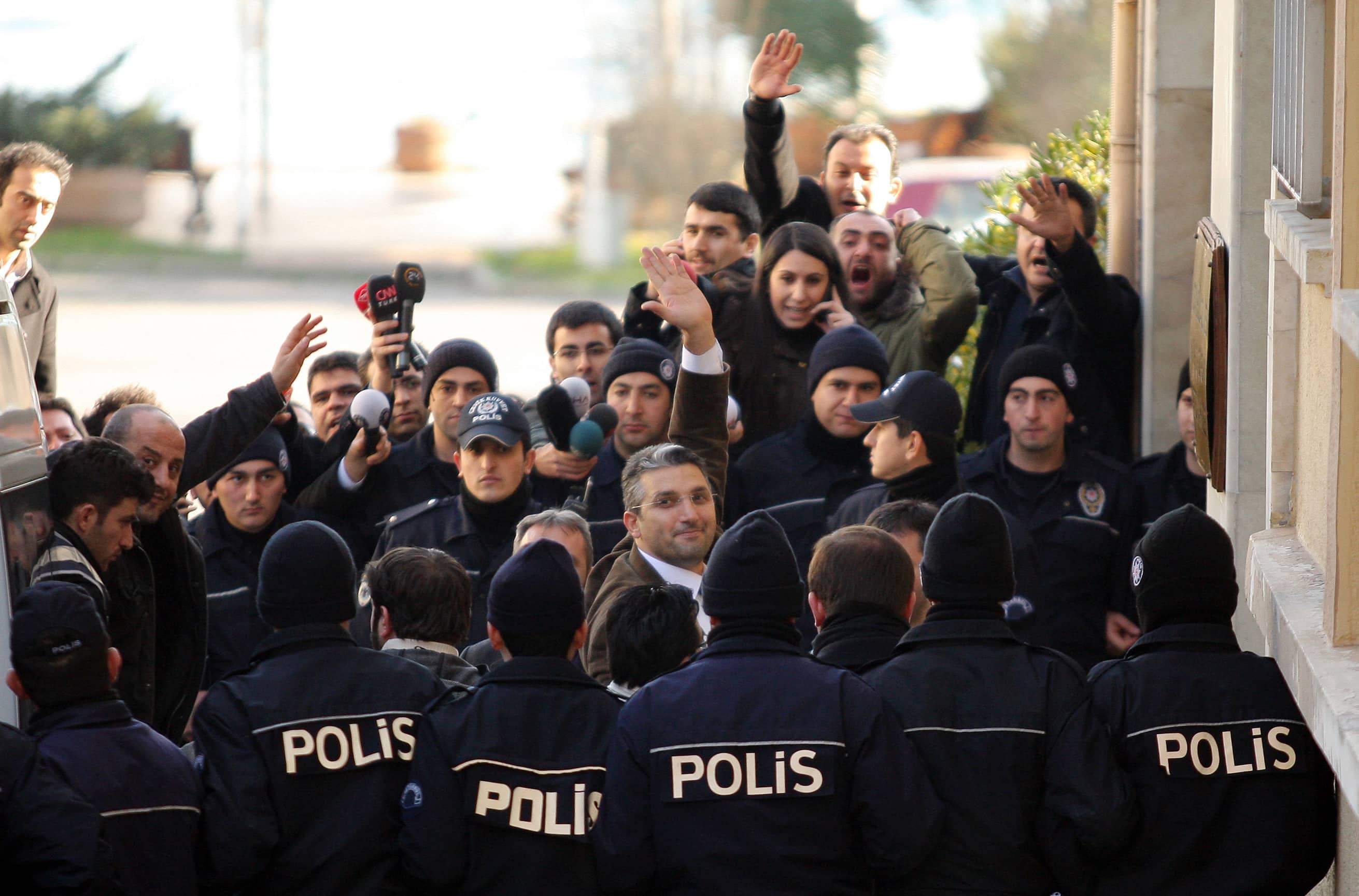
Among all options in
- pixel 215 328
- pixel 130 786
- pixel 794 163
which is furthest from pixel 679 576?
pixel 215 328

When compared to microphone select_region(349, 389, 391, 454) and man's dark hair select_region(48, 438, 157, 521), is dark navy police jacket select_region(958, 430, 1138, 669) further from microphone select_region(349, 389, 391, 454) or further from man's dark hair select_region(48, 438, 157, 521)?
man's dark hair select_region(48, 438, 157, 521)

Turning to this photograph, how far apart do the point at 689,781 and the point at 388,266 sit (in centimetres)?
2380

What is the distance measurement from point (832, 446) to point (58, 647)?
3.26 m

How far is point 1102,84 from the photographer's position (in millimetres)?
24062

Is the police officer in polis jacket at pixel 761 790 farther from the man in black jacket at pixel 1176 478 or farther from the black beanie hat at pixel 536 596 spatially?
the man in black jacket at pixel 1176 478

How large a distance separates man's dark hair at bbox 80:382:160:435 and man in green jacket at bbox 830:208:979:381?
2696 millimetres

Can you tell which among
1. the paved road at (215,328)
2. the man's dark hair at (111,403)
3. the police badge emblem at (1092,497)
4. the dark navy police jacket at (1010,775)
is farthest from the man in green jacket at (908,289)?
the paved road at (215,328)

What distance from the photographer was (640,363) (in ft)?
21.2

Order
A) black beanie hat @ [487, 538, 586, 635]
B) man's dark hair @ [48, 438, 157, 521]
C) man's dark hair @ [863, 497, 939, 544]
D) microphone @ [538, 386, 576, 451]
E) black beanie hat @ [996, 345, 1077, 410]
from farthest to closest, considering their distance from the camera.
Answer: black beanie hat @ [996, 345, 1077, 410] < microphone @ [538, 386, 576, 451] < man's dark hair @ [863, 497, 939, 544] < man's dark hair @ [48, 438, 157, 521] < black beanie hat @ [487, 538, 586, 635]

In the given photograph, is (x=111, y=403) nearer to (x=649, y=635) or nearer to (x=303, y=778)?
(x=303, y=778)

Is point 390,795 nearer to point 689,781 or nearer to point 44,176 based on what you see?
point 689,781

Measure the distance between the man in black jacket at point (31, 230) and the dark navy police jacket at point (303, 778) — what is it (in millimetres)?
3309

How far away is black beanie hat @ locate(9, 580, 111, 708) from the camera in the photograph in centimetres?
374

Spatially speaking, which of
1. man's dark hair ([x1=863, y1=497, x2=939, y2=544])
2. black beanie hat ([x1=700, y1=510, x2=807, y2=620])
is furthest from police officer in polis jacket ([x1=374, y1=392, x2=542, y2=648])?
black beanie hat ([x1=700, y1=510, x2=807, y2=620])
